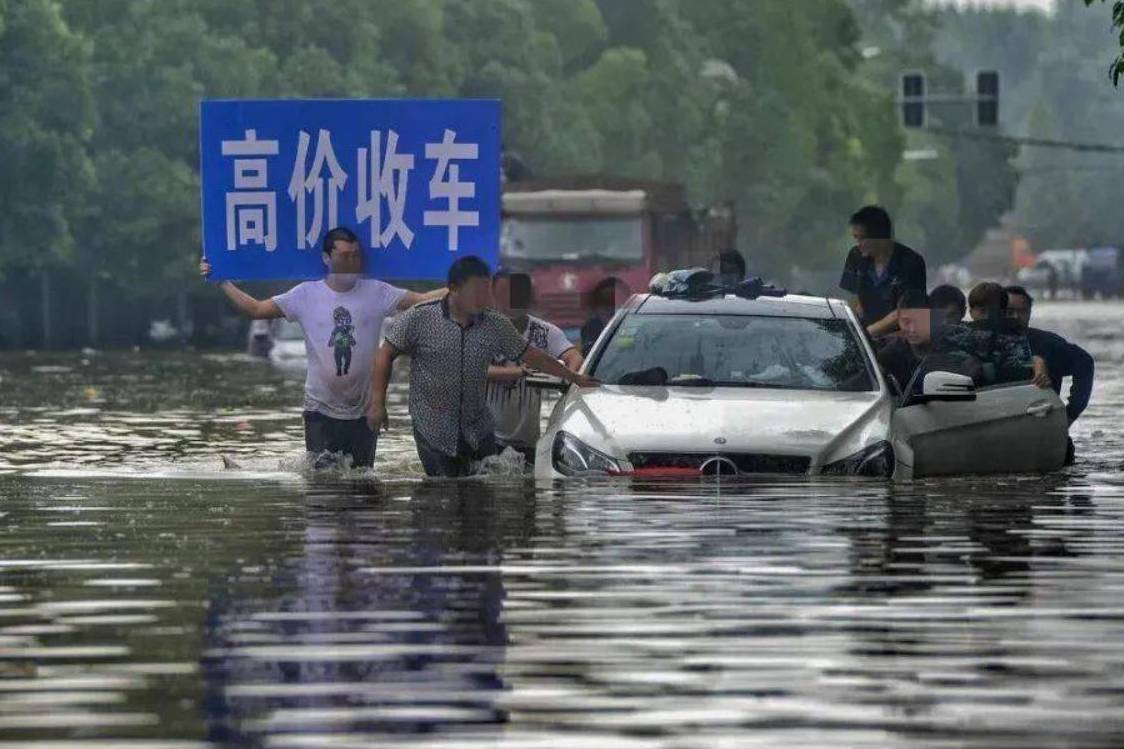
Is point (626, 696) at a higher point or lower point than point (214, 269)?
lower

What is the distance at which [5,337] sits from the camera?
75812mm

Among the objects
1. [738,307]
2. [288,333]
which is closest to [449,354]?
[738,307]

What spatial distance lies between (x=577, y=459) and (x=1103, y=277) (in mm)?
135654

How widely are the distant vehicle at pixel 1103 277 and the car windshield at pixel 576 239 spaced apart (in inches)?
4023

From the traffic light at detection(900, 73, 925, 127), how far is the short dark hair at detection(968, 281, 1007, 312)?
5310 centimetres

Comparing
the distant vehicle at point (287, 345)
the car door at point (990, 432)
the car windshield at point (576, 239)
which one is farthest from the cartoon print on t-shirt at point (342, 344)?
the distant vehicle at point (287, 345)

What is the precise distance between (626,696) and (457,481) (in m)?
8.69

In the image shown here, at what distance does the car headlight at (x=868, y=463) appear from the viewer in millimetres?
17453

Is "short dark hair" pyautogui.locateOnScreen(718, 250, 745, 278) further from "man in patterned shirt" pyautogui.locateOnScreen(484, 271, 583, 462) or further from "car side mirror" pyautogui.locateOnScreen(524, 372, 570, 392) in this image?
"car side mirror" pyautogui.locateOnScreen(524, 372, 570, 392)

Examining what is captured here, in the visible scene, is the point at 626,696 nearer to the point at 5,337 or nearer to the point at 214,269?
the point at 214,269

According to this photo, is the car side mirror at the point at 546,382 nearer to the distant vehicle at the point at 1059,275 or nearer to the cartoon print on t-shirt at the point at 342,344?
the cartoon print on t-shirt at the point at 342,344

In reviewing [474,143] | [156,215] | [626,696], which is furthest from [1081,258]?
[626,696]

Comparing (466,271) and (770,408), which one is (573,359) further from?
(770,408)

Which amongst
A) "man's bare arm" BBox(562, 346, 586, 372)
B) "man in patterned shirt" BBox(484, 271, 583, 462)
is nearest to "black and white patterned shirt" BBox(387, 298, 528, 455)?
"man's bare arm" BBox(562, 346, 586, 372)
